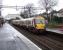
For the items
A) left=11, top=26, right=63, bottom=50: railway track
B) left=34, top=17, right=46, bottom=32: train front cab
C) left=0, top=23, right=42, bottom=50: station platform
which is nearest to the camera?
left=0, top=23, right=42, bottom=50: station platform

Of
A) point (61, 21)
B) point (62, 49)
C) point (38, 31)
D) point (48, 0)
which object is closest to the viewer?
point (62, 49)

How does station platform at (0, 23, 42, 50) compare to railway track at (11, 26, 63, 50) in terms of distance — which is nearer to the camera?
station platform at (0, 23, 42, 50)

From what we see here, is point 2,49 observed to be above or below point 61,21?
above

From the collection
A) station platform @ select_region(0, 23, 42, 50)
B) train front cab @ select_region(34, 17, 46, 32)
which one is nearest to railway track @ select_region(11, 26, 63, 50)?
station platform @ select_region(0, 23, 42, 50)

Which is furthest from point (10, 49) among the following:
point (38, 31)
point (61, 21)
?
point (61, 21)

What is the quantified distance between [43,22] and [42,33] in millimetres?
1660

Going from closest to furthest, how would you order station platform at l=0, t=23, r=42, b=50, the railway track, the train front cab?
station platform at l=0, t=23, r=42, b=50 → the railway track → the train front cab

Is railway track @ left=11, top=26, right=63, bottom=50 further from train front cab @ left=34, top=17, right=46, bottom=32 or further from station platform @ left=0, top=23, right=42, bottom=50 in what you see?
train front cab @ left=34, top=17, right=46, bottom=32

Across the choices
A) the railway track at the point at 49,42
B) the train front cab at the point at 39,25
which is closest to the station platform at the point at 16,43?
the railway track at the point at 49,42

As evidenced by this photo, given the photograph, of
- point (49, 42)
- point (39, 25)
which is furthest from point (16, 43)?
point (39, 25)

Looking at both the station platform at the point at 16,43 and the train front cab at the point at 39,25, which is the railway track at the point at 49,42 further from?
the train front cab at the point at 39,25

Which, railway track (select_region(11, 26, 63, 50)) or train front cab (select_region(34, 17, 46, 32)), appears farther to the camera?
train front cab (select_region(34, 17, 46, 32))

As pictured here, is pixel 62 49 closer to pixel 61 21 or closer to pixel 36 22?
pixel 36 22

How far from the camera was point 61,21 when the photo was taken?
62844 mm
